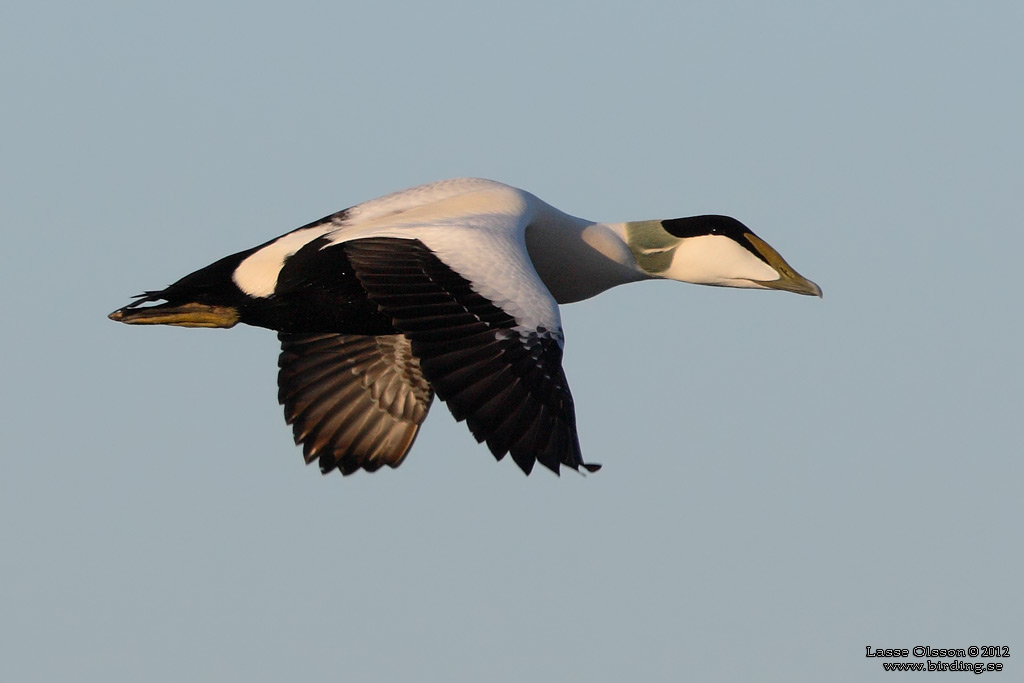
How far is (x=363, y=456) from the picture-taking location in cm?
926

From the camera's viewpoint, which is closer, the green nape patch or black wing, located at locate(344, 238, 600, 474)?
black wing, located at locate(344, 238, 600, 474)

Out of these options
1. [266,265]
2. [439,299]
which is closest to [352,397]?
[266,265]

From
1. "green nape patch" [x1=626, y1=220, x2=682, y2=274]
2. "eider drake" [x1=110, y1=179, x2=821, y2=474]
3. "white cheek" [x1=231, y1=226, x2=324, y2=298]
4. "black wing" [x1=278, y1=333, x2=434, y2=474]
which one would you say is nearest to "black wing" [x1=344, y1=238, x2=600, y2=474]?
"eider drake" [x1=110, y1=179, x2=821, y2=474]

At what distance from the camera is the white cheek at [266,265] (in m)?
8.29

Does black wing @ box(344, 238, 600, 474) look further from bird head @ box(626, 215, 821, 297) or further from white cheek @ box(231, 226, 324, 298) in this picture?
bird head @ box(626, 215, 821, 297)

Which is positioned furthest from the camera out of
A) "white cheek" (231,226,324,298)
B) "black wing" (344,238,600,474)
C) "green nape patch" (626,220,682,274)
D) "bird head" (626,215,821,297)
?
"green nape patch" (626,220,682,274)

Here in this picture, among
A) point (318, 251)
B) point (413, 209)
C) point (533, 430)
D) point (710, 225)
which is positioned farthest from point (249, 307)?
point (710, 225)

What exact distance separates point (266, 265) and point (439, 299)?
158 cm

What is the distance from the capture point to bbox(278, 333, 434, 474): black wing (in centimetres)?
928

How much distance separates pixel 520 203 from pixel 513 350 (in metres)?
2.02

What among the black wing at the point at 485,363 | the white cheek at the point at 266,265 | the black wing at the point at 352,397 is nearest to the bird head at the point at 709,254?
the black wing at the point at 352,397

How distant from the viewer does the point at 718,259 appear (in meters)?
9.51

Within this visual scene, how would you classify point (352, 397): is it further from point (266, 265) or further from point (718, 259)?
point (718, 259)

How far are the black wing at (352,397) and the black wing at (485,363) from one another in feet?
6.70
